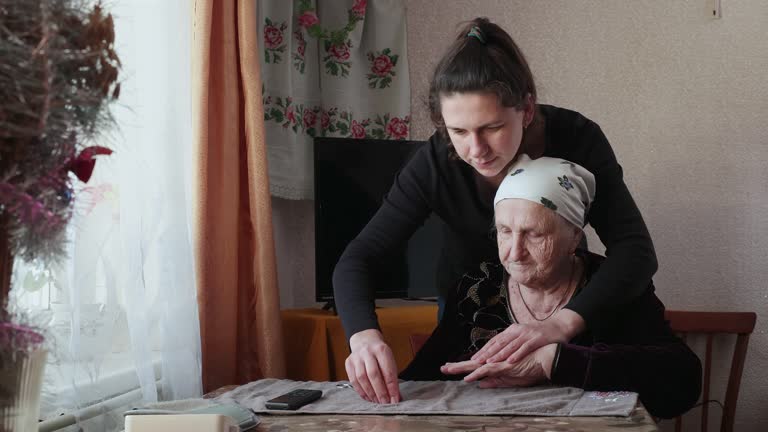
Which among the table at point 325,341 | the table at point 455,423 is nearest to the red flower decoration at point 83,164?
the table at point 455,423

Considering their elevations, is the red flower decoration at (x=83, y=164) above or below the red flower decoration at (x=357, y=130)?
below

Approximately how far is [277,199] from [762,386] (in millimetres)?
1787

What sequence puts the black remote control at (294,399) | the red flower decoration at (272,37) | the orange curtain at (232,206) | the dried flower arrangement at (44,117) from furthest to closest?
the red flower decoration at (272,37)
the orange curtain at (232,206)
the black remote control at (294,399)
the dried flower arrangement at (44,117)

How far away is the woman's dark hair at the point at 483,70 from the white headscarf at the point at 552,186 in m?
0.12

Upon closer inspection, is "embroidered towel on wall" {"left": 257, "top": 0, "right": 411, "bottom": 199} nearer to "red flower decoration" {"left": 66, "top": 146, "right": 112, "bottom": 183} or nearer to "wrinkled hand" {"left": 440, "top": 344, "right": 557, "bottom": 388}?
"wrinkled hand" {"left": 440, "top": 344, "right": 557, "bottom": 388}

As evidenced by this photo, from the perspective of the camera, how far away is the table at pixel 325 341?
2.38 m

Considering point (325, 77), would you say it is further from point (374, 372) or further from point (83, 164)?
point (83, 164)

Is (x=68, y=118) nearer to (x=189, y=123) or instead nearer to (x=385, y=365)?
(x=385, y=365)

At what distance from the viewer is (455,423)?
3.68ft

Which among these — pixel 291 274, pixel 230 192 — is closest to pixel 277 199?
pixel 291 274

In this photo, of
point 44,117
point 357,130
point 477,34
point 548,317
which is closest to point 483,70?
point 477,34

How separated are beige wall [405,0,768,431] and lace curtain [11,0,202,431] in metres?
1.41

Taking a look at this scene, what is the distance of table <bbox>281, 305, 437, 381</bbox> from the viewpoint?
238 centimetres

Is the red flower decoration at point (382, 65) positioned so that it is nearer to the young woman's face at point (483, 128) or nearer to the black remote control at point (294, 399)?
the young woman's face at point (483, 128)
